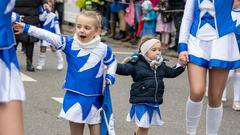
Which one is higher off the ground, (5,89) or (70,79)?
(5,89)

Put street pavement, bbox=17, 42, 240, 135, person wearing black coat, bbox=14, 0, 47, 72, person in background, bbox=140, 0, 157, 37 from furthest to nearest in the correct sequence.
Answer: person in background, bbox=140, 0, 157, 37, person wearing black coat, bbox=14, 0, 47, 72, street pavement, bbox=17, 42, 240, 135

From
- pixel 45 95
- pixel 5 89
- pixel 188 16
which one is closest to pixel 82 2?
pixel 45 95

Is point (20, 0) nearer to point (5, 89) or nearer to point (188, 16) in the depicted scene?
point (188, 16)

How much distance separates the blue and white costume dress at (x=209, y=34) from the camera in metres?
5.97

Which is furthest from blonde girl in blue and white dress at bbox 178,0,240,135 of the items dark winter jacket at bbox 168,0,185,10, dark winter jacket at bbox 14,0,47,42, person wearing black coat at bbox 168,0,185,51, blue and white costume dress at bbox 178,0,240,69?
dark winter jacket at bbox 168,0,185,10

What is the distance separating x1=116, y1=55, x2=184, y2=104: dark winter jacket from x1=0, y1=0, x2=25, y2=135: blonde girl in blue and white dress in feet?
6.86

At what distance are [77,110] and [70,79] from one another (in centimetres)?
28

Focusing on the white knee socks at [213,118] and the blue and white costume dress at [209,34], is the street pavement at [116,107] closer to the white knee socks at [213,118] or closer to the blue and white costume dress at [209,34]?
the white knee socks at [213,118]

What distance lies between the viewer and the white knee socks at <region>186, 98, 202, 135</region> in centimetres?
615

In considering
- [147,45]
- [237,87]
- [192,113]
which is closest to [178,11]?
[237,87]

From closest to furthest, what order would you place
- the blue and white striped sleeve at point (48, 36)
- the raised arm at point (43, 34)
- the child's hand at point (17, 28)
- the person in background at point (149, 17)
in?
the child's hand at point (17, 28)
the raised arm at point (43, 34)
the blue and white striped sleeve at point (48, 36)
the person in background at point (149, 17)

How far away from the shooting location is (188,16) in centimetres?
610

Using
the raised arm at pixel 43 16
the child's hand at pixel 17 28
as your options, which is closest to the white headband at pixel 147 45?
the child's hand at pixel 17 28

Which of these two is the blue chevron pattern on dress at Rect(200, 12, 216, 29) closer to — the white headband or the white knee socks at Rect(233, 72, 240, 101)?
the white headband
